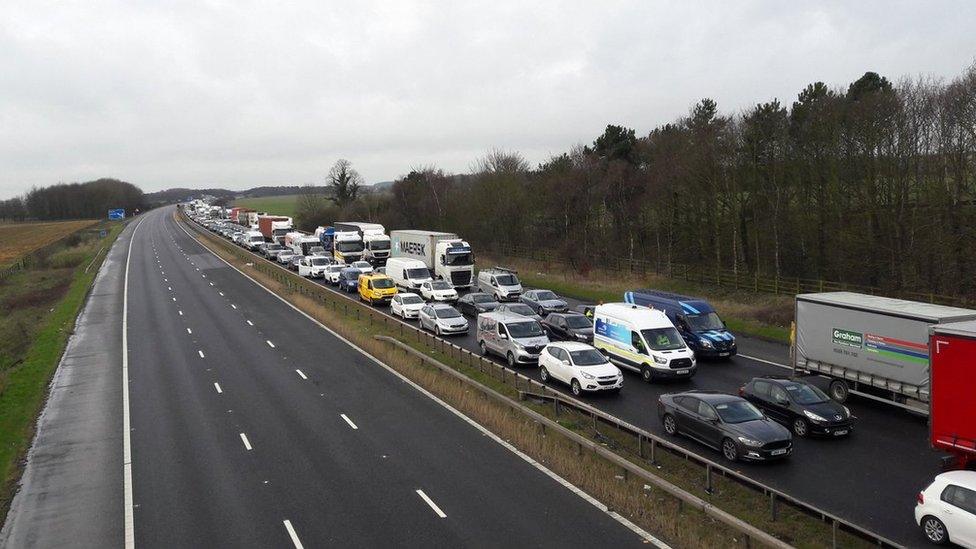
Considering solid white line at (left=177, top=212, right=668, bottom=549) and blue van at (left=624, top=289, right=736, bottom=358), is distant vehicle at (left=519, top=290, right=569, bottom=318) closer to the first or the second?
blue van at (left=624, top=289, right=736, bottom=358)

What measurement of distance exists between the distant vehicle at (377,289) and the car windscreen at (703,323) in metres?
20.0

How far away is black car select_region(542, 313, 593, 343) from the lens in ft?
90.0

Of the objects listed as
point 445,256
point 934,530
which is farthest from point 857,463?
point 445,256

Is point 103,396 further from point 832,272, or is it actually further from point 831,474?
point 832,272

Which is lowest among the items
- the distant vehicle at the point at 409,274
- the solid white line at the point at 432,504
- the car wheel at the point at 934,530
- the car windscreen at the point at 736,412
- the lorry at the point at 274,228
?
the car wheel at the point at 934,530

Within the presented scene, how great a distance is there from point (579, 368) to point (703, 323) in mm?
7792

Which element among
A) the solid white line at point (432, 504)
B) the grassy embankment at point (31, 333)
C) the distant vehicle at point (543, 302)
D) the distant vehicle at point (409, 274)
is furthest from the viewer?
the distant vehicle at point (409, 274)

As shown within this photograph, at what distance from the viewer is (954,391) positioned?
13781mm

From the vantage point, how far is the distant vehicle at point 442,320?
3070 centimetres

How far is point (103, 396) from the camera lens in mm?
22281

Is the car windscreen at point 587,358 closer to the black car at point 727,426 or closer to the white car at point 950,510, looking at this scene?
the black car at point 727,426

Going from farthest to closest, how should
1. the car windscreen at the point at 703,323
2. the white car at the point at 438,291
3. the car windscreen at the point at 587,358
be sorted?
the white car at the point at 438,291 < the car windscreen at the point at 703,323 < the car windscreen at the point at 587,358

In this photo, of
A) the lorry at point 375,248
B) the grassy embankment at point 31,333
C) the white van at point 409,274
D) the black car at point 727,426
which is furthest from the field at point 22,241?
the black car at point 727,426

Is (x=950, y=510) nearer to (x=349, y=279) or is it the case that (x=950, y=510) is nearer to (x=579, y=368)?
(x=579, y=368)
